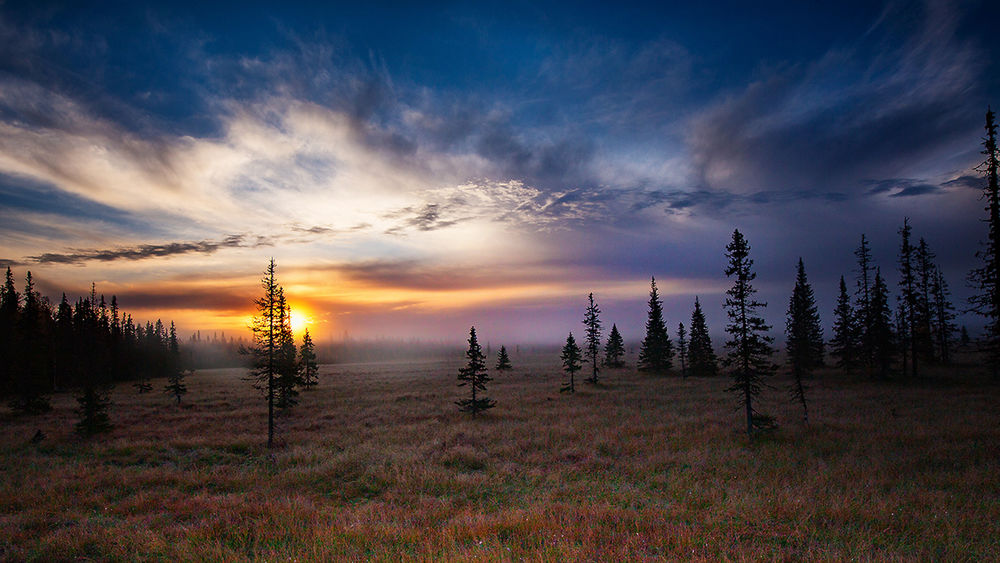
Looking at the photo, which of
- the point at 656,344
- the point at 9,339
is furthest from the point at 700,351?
the point at 9,339

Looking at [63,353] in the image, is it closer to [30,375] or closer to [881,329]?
[30,375]

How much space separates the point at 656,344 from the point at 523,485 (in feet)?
162

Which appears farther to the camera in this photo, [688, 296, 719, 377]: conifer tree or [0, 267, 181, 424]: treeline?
[688, 296, 719, 377]: conifer tree

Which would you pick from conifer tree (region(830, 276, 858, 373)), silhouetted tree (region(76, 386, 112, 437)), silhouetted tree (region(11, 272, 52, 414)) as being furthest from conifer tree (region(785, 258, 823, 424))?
silhouetted tree (region(11, 272, 52, 414))

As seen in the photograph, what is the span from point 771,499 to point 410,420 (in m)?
23.1

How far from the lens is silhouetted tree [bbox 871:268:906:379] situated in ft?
130

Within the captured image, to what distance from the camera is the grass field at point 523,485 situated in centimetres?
805

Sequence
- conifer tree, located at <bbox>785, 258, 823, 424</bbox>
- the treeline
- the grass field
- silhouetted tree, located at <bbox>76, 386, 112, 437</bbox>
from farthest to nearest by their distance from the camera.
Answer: conifer tree, located at <bbox>785, 258, 823, 424</bbox> → the treeline → silhouetted tree, located at <bbox>76, 386, 112, 437</bbox> → the grass field

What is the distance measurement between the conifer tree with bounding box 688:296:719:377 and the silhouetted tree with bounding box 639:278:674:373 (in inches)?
136

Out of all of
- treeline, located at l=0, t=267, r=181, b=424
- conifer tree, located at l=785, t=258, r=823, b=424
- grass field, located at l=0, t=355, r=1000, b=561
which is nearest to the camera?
grass field, located at l=0, t=355, r=1000, b=561

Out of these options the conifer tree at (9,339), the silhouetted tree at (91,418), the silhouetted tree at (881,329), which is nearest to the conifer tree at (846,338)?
the silhouetted tree at (881,329)

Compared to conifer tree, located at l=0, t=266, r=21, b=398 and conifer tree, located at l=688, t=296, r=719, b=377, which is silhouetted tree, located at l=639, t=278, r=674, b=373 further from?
conifer tree, located at l=0, t=266, r=21, b=398

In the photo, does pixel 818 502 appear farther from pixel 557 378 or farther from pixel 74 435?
pixel 557 378

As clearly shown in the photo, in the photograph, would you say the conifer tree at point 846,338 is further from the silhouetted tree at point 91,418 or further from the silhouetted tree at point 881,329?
the silhouetted tree at point 91,418
